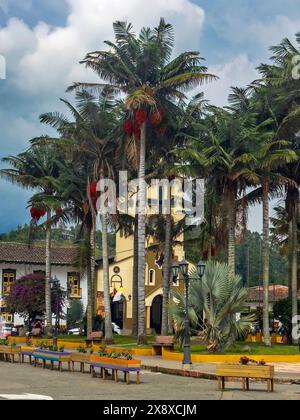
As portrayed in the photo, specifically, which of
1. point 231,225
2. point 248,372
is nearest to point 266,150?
point 231,225

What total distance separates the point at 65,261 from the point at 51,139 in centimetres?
2712

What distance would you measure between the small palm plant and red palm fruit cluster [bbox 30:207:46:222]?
16.4m

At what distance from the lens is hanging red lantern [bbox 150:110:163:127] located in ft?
118

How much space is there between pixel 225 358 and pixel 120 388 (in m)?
10.5

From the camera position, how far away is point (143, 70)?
36.4m

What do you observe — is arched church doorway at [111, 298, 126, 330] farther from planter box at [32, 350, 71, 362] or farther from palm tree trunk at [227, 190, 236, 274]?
planter box at [32, 350, 71, 362]

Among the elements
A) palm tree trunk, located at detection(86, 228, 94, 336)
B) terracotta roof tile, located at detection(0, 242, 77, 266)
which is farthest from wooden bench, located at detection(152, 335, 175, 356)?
terracotta roof tile, located at detection(0, 242, 77, 266)

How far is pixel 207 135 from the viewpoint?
36.1 m

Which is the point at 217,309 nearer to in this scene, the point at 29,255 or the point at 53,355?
the point at 53,355

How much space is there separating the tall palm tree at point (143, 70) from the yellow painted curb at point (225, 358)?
592cm

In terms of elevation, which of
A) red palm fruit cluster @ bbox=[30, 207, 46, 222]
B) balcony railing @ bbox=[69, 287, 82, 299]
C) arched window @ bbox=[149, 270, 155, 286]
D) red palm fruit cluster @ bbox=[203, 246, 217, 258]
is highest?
red palm fruit cluster @ bbox=[30, 207, 46, 222]

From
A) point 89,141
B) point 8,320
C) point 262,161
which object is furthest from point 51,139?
point 8,320

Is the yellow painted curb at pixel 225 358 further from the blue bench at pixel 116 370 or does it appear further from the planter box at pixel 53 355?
the blue bench at pixel 116 370
